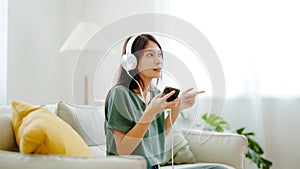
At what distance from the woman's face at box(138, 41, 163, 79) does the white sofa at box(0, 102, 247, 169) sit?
18 cm

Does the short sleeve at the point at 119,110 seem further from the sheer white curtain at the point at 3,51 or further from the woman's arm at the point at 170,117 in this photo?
the sheer white curtain at the point at 3,51

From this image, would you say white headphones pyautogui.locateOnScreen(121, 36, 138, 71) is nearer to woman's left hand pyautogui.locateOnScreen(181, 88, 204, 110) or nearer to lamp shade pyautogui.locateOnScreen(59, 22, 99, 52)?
woman's left hand pyautogui.locateOnScreen(181, 88, 204, 110)

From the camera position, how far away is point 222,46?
2.74 meters

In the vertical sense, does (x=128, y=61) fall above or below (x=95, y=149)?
above

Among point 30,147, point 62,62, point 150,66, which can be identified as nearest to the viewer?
point 150,66

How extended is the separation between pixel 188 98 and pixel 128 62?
167 mm

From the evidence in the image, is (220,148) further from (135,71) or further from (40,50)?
(40,50)

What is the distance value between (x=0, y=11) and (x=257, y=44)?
1755 millimetres

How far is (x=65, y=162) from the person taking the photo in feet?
3.43

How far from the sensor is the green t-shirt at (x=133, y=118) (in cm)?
94

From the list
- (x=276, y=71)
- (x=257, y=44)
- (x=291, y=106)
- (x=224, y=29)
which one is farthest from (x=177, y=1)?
(x=291, y=106)

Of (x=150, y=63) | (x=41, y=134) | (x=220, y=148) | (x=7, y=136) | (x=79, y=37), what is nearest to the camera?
(x=150, y=63)

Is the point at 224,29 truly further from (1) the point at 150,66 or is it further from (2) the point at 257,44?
(1) the point at 150,66

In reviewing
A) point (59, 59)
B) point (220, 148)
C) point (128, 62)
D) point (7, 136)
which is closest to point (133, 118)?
point (128, 62)
